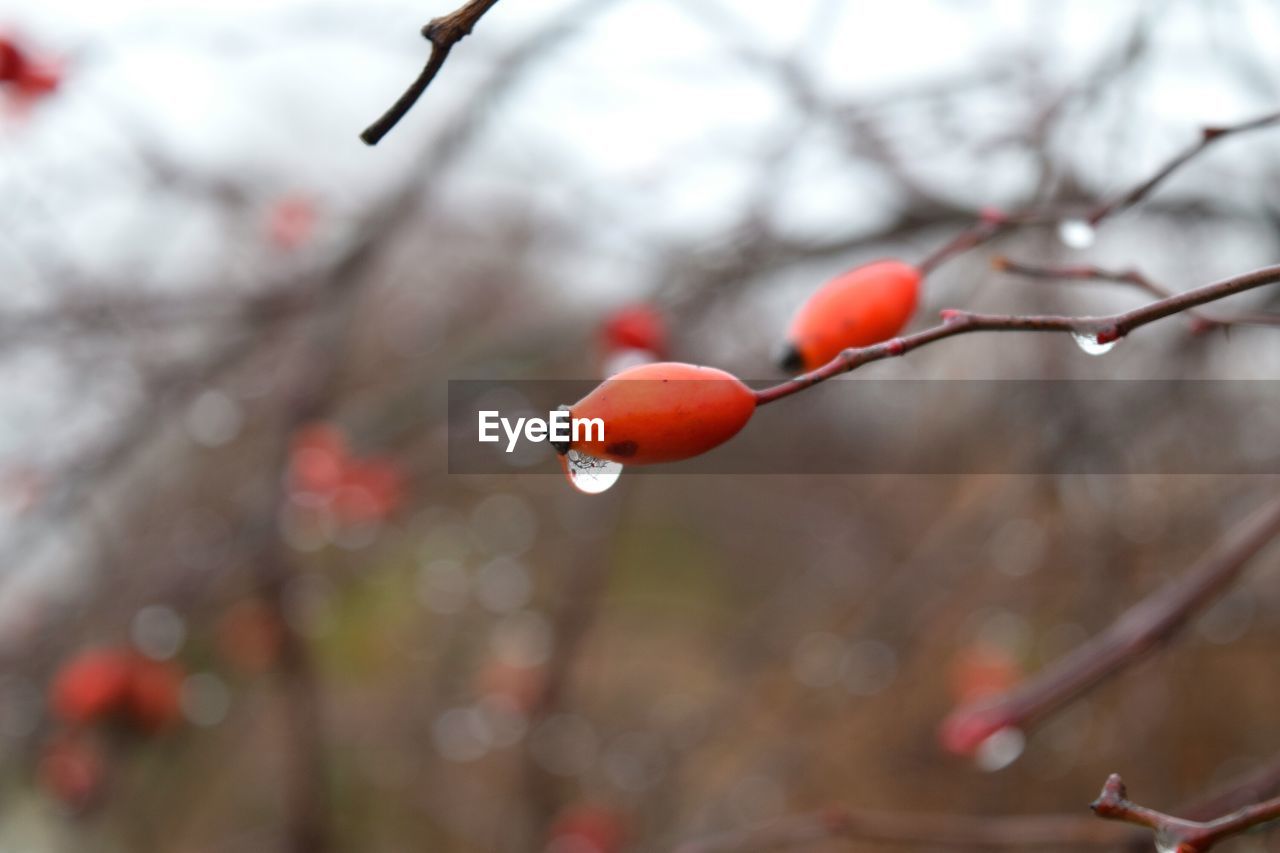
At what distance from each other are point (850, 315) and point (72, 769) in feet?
4.59

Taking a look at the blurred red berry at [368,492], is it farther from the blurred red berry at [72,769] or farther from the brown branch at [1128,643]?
the brown branch at [1128,643]

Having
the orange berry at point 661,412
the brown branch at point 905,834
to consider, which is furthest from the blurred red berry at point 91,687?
the orange berry at point 661,412

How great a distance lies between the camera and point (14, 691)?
1.52 meters

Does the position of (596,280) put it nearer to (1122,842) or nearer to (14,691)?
(14,691)

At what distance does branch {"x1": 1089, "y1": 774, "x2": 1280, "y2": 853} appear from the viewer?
0.41m

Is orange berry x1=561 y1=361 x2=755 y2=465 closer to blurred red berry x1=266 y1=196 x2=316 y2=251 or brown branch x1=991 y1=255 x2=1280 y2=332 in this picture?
brown branch x1=991 y1=255 x2=1280 y2=332

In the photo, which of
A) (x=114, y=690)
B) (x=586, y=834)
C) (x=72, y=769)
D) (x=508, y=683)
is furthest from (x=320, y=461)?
(x=508, y=683)

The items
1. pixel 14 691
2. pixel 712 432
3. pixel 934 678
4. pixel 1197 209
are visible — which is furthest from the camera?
pixel 934 678

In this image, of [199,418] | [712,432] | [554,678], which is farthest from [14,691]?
[712,432]

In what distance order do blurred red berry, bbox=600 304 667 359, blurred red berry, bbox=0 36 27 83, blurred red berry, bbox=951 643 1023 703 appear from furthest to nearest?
blurred red berry, bbox=951 643 1023 703 → blurred red berry, bbox=0 36 27 83 → blurred red berry, bbox=600 304 667 359

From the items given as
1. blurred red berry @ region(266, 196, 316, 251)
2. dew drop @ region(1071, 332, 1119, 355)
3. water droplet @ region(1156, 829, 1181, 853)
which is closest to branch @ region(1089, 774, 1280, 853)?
water droplet @ region(1156, 829, 1181, 853)

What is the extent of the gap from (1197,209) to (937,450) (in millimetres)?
802

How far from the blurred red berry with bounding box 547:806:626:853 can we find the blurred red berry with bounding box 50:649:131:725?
66 cm

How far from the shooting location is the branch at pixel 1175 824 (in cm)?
41
